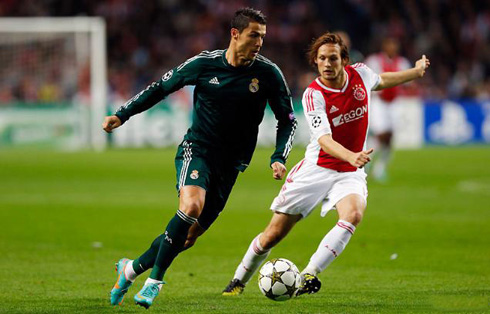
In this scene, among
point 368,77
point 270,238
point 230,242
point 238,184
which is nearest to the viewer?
point 270,238

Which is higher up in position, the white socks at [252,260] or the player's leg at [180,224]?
the player's leg at [180,224]

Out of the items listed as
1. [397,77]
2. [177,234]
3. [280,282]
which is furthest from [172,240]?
[397,77]

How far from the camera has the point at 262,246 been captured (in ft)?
24.8

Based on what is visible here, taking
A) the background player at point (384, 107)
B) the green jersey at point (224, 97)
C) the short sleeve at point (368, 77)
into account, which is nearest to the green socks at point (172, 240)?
the green jersey at point (224, 97)

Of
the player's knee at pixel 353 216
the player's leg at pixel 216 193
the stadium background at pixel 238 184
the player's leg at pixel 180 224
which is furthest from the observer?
the stadium background at pixel 238 184

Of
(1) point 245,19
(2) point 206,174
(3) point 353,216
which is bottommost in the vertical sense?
(3) point 353,216

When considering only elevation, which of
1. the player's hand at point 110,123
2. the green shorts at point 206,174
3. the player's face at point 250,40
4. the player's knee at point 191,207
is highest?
the player's face at point 250,40

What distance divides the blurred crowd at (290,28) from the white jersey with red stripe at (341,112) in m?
22.9

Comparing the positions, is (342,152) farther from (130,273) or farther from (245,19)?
(130,273)

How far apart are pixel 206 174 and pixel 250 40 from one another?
1094 millimetres

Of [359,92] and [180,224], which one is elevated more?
[359,92]

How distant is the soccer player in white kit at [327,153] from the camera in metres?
7.23

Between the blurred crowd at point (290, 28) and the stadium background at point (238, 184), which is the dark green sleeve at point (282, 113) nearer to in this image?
the stadium background at point (238, 184)

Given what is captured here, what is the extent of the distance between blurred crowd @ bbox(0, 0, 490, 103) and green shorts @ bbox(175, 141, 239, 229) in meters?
23.1
